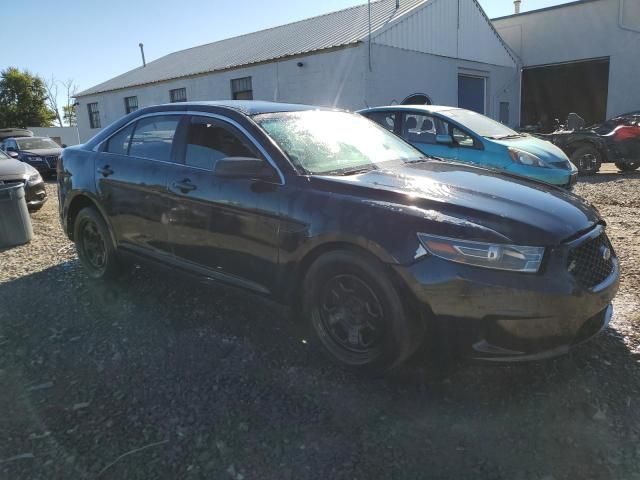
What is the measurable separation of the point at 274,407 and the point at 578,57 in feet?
75.2

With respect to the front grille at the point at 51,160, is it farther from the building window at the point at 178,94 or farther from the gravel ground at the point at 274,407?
the gravel ground at the point at 274,407

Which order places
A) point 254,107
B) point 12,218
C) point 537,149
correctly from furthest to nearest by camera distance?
point 537,149 < point 12,218 < point 254,107

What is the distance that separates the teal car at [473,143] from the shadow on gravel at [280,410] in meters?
4.44

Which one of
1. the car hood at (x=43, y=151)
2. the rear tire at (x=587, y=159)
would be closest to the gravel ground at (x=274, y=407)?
the rear tire at (x=587, y=159)

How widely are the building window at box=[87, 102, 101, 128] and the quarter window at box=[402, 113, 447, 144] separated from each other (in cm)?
2533

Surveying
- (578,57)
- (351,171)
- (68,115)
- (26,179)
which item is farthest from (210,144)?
(68,115)

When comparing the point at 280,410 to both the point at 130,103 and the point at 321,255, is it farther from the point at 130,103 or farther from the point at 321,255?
the point at 130,103

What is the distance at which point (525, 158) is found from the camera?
24.3 feet

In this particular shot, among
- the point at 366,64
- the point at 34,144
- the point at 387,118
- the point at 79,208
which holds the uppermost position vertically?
the point at 366,64

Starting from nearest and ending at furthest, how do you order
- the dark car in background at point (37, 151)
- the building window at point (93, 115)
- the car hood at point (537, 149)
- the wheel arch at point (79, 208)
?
the wheel arch at point (79, 208), the car hood at point (537, 149), the dark car in background at point (37, 151), the building window at point (93, 115)

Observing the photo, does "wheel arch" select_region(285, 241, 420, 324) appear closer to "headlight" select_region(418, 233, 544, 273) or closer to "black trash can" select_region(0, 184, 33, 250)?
"headlight" select_region(418, 233, 544, 273)

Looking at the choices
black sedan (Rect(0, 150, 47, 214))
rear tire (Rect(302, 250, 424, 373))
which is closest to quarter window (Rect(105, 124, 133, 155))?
rear tire (Rect(302, 250, 424, 373))

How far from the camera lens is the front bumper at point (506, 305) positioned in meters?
2.44

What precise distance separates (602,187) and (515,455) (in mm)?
8382
